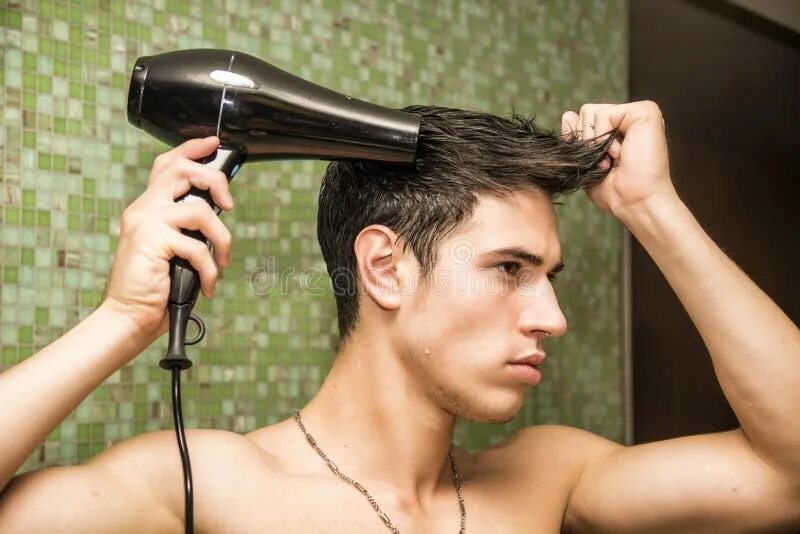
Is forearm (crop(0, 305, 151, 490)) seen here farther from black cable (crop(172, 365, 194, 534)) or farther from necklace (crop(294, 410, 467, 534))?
necklace (crop(294, 410, 467, 534))

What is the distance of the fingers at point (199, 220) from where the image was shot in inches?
34.8

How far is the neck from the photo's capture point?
115 cm

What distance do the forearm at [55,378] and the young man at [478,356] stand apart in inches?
6.4

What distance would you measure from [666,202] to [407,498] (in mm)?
554

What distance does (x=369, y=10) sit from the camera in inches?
56.0

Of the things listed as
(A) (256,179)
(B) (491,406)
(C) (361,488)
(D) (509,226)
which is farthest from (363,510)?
(A) (256,179)

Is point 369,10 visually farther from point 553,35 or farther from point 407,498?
point 407,498

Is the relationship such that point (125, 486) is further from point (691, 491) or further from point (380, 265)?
point (691, 491)

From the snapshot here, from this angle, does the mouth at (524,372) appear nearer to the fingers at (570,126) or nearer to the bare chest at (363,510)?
the bare chest at (363,510)

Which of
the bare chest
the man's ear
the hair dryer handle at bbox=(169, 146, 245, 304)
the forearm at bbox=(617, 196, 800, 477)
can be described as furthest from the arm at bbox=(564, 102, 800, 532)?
the hair dryer handle at bbox=(169, 146, 245, 304)

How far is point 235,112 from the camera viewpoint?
0.95 m

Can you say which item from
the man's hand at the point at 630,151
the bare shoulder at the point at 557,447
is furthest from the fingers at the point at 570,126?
the bare shoulder at the point at 557,447

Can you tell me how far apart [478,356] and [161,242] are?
0.45 m

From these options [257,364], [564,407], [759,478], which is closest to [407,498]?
[257,364]
